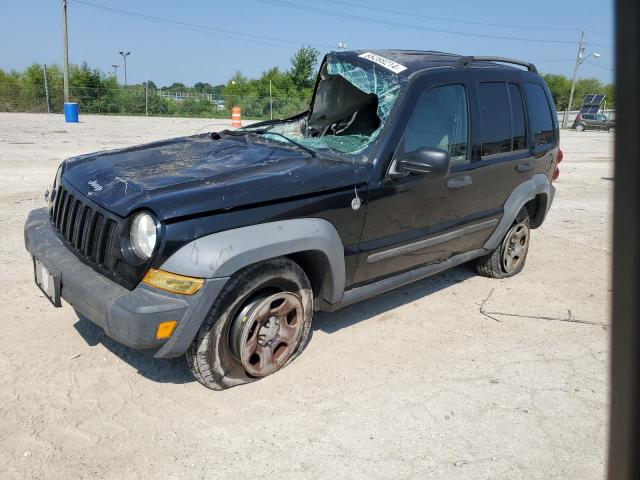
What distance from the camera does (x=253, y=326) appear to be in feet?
10.0

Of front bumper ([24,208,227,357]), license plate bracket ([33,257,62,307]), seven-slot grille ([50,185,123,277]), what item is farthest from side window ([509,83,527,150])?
license plate bracket ([33,257,62,307])

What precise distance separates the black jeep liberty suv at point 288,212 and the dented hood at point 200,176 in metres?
0.01

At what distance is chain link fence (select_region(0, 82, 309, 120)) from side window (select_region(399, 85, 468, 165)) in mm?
31138

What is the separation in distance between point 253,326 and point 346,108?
7.33 ft

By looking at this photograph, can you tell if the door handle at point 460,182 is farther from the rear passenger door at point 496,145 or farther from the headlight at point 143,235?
the headlight at point 143,235

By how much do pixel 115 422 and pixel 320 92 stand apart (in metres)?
3.26

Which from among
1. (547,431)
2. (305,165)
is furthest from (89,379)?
(547,431)

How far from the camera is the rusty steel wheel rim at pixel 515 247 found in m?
5.14

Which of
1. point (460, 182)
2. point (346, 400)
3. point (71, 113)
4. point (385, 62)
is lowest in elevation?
point (346, 400)

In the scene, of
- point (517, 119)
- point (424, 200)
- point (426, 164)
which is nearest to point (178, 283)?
A: point (426, 164)

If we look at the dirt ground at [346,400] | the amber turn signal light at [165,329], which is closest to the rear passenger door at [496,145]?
the dirt ground at [346,400]

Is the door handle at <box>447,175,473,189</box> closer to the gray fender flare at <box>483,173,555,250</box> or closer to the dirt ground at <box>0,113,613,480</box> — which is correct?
the gray fender flare at <box>483,173,555,250</box>

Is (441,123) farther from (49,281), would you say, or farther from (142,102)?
(142,102)

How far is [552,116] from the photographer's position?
5.32 metres
